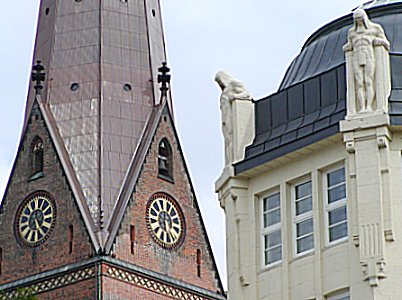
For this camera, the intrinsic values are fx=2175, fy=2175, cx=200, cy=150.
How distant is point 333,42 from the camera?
36094 mm

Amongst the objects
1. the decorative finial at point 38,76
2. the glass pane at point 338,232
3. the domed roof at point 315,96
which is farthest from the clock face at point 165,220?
the glass pane at point 338,232

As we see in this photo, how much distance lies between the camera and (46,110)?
73.6 meters

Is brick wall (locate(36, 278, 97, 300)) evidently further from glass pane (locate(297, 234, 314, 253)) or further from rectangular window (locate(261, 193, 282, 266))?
glass pane (locate(297, 234, 314, 253))

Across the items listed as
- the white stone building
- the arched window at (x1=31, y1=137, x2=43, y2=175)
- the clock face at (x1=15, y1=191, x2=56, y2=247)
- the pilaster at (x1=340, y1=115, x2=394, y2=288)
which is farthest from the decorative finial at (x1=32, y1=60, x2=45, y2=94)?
the pilaster at (x1=340, y1=115, x2=394, y2=288)

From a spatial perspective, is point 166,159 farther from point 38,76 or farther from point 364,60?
point 364,60

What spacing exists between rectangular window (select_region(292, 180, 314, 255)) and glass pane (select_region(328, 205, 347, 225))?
364 millimetres

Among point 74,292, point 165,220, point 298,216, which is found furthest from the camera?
point 165,220

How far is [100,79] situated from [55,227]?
5.72 meters

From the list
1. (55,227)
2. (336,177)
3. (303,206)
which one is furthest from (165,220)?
(336,177)

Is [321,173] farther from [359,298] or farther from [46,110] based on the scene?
[46,110]

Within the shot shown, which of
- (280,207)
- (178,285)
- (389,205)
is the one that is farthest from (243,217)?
(178,285)

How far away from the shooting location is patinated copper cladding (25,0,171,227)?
72250 mm

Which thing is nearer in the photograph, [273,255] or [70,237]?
[273,255]

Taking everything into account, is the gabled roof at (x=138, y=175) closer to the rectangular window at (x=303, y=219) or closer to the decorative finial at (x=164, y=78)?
the decorative finial at (x=164, y=78)
